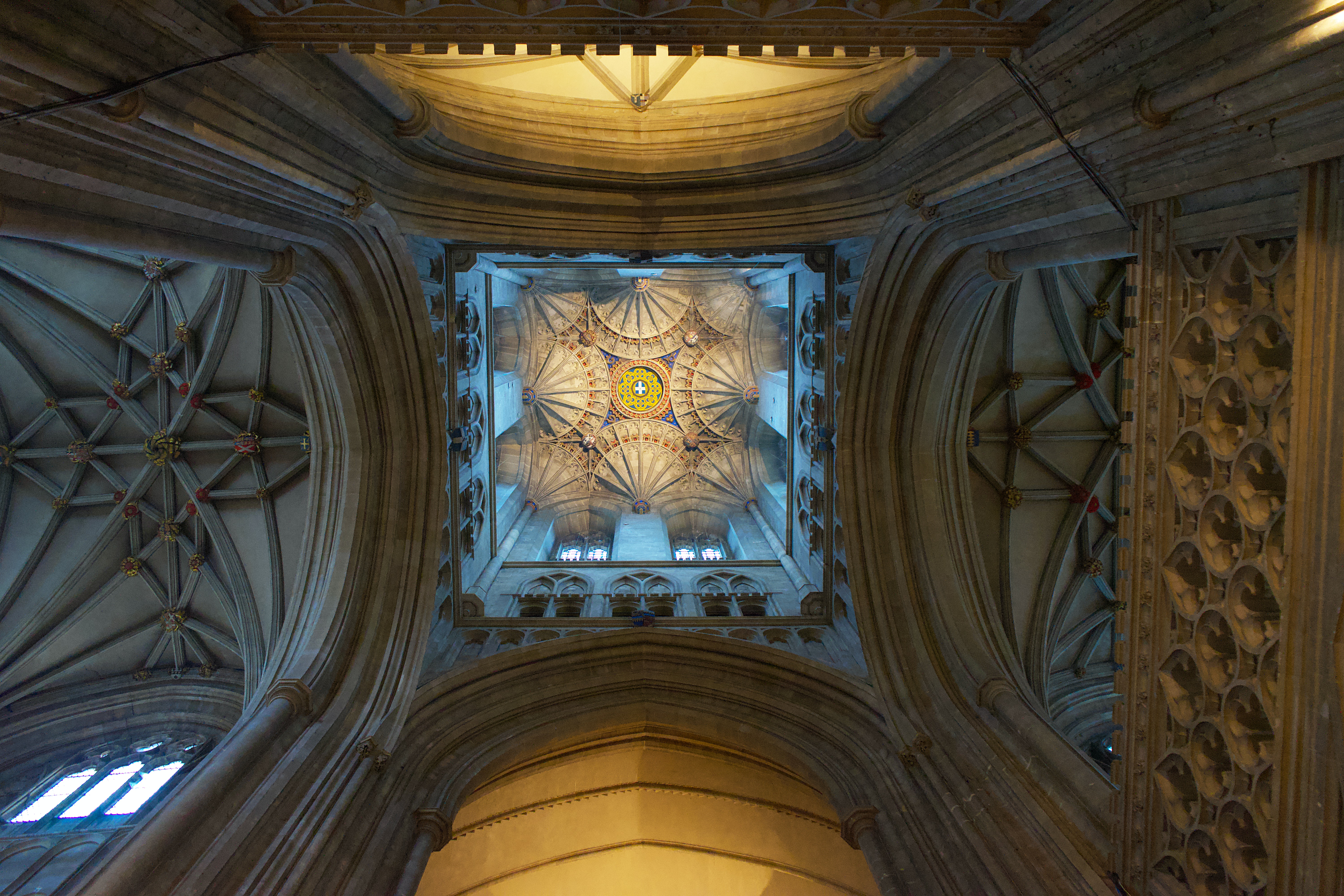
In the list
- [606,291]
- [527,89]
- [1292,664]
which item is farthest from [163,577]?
[1292,664]

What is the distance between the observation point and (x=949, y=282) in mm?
8242

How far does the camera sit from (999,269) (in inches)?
282

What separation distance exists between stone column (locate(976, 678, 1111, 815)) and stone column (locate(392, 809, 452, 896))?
19.8 feet

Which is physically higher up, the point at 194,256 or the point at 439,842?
the point at 194,256

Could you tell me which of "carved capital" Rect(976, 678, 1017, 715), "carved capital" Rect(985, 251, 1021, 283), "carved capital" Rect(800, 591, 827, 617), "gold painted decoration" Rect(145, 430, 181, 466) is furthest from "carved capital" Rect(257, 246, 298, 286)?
"carved capital" Rect(976, 678, 1017, 715)

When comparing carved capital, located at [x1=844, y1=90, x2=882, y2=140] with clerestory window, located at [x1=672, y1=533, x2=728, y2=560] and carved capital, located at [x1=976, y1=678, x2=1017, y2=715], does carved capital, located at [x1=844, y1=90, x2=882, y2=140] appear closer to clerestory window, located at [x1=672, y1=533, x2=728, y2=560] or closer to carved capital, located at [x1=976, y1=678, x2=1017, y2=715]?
carved capital, located at [x1=976, y1=678, x2=1017, y2=715]

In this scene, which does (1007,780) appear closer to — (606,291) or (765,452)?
(765,452)

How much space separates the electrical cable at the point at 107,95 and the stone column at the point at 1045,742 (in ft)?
27.8

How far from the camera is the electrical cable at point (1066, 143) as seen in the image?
4.71 meters

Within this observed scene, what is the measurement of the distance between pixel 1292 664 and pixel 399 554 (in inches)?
364

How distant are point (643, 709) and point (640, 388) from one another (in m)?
11.9

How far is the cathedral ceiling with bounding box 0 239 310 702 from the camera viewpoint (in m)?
10.9

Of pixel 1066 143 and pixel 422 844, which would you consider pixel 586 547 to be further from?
pixel 1066 143

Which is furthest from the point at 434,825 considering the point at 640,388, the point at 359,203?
the point at 640,388
